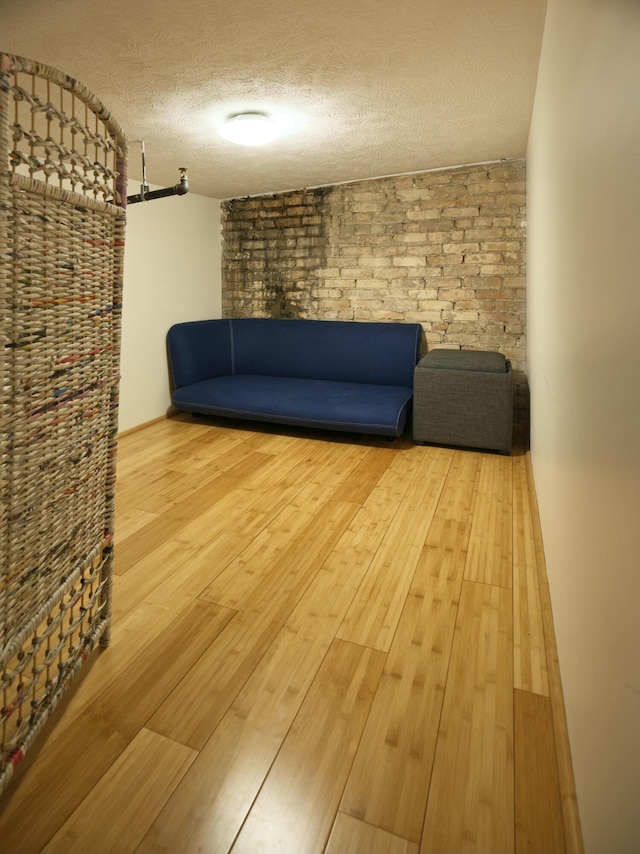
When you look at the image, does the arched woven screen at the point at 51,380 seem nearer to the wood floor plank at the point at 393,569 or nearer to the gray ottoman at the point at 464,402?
the wood floor plank at the point at 393,569

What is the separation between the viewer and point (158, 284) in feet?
14.2

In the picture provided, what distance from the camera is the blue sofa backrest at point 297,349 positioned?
4.28 meters

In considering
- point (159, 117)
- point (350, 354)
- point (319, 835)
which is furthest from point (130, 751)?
point (350, 354)

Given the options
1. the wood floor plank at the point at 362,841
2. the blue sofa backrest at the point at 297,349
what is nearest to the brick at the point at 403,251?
the blue sofa backrest at the point at 297,349

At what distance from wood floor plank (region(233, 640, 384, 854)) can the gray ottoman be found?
2274 millimetres

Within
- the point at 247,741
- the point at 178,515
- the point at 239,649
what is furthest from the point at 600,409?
the point at 178,515

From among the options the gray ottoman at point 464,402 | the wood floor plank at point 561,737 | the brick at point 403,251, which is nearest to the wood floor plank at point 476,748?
the wood floor plank at point 561,737

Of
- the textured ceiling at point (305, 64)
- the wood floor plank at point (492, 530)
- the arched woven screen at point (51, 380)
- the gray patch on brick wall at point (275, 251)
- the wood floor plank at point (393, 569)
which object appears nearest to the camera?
the arched woven screen at point (51, 380)

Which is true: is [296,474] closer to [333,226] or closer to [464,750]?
[464,750]

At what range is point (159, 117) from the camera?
2754mm

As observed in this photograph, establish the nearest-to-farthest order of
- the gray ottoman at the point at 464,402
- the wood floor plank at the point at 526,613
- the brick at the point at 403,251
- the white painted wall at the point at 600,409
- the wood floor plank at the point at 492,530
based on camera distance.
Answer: the white painted wall at the point at 600,409
the wood floor plank at the point at 526,613
the wood floor plank at the point at 492,530
the gray ottoman at the point at 464,402
the brick at the point at 403,251

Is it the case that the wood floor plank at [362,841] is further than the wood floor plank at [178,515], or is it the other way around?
the wood floor plank at [178,515]

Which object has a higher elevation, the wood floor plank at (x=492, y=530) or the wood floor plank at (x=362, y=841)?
the wood floor plank at (x=492, y=530)

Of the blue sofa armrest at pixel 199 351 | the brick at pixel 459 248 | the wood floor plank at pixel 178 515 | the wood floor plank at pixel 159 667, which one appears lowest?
the wood floor plank at pixel 159 667
